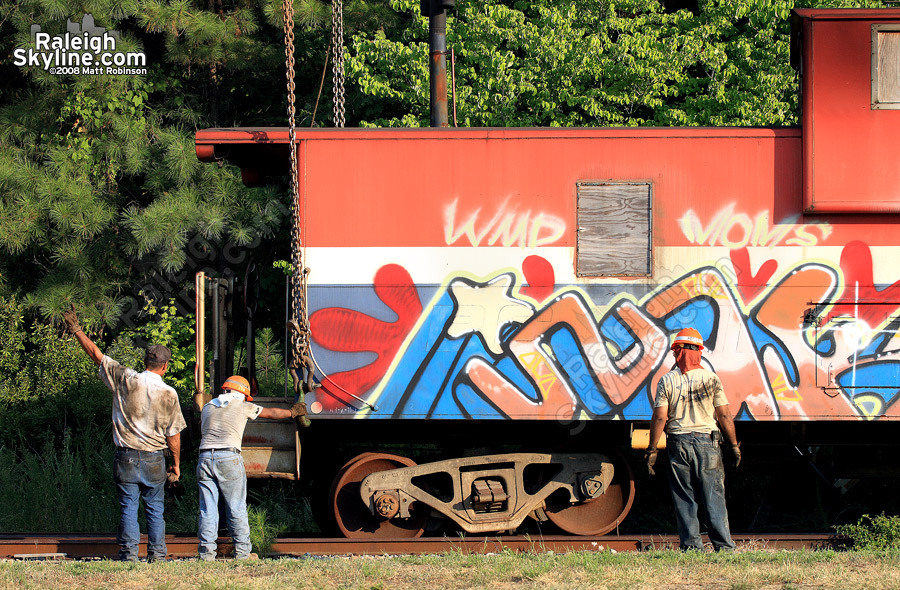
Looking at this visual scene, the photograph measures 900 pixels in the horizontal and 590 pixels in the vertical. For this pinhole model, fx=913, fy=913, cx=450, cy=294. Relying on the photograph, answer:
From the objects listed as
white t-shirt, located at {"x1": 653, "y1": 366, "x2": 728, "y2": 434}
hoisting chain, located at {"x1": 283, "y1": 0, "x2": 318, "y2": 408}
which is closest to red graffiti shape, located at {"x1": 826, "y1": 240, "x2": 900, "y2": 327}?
white t-shirt, located at {"x1": 653, "y1": 366, "x2": 728, "y2": 434}

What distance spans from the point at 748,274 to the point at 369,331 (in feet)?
10.3

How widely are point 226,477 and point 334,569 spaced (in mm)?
1358

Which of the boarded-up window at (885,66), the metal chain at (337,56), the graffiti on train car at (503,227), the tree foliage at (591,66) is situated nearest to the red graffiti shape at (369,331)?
the graffiti on train car at (503,227)

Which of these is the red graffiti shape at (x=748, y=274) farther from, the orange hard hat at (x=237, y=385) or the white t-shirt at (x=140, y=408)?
the white t-shirt at (x=140, y=408)

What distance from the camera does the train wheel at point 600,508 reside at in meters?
8.05

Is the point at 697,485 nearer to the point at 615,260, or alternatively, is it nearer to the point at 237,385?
the point at 615,260

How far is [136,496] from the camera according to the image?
7168 mm

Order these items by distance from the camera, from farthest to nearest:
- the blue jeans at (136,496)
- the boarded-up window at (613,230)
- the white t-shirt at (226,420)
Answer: the boarded-up window at (613,230) < the white t-shirt at (226,420) < the blue jeans at (136,496)

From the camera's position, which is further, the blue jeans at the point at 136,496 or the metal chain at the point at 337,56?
the metal chain at the point at 337,56

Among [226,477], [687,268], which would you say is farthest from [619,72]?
[226,477]

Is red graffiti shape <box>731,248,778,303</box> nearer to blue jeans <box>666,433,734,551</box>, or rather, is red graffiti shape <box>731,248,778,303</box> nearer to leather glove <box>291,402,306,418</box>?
blue jeans <box>666,433,734,551</box>

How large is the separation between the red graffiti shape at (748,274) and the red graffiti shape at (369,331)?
2621mm

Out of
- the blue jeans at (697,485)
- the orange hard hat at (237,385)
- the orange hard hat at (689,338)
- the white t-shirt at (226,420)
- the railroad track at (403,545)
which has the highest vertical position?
the orange hard hat at (689,338)

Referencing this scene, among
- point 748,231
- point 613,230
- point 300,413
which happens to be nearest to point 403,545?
point 300,413
